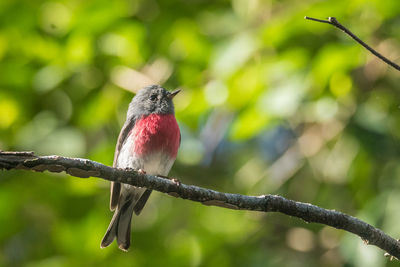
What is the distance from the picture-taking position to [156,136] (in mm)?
4574

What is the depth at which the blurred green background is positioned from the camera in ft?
13.3

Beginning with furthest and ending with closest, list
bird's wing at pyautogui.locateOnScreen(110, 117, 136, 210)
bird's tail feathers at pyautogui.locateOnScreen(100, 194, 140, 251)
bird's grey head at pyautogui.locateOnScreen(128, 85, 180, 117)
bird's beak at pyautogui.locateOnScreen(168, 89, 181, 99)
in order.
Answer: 1. bird's grey head at pyautogui.locateOnScreen(128, 85, 180, 117)
2. bird's beak at pyautogui.locateOnScreen(168, 89, 181, 99)
3. bird's wing at pyautogui.locateOnScreen(110, 117, 136, 210)
4. bird's tail feathers at pyautogui.locateOnScreen(100, 194, 140, 251)

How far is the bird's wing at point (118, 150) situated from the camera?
4.58m

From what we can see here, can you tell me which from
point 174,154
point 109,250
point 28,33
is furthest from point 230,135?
point 28,33

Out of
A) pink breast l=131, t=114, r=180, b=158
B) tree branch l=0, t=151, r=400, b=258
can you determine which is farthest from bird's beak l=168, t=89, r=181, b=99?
tree branch l=0, t=151, r=400, b=258

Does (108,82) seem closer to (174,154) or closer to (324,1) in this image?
(174,154)

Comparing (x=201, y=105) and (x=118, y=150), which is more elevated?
(x=201, y=105)

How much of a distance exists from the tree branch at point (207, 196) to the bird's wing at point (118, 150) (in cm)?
173

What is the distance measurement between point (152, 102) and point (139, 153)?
0.69 meters

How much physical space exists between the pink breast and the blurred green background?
128mm

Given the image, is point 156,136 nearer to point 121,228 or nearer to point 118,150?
point 118,150

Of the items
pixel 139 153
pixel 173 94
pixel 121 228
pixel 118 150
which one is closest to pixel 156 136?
pixel 139 153

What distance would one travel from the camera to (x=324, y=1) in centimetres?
384

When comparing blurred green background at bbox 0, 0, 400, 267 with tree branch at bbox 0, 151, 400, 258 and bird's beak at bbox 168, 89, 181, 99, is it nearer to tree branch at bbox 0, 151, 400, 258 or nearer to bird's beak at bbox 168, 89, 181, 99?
bird's beak at bbox 168, 89, 181, 99
